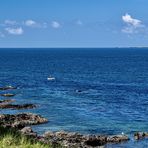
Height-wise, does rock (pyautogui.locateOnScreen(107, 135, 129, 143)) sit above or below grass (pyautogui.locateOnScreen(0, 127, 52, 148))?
below

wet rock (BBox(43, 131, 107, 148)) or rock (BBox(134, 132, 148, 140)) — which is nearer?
wet rock (BBox(43, 131, 107, 148))

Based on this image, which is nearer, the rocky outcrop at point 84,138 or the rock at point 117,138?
the rocky outcrop at point 84,138

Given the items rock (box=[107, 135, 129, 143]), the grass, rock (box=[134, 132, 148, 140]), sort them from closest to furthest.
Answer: the grass
rock (box=[107, 135, 129, 143])
rock (box=[134, 132, 148, 140])

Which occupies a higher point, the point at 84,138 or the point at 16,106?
the point at 84,138

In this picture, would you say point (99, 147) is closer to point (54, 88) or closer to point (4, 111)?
point (4, 111)

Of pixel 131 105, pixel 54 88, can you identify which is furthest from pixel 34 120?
pixel 54 88

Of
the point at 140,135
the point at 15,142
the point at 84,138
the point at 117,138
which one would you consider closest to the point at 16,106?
the point at 84,138

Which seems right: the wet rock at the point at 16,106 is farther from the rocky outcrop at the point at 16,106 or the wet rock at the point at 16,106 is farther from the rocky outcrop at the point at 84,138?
the rocky outcrop at the point at 84,138

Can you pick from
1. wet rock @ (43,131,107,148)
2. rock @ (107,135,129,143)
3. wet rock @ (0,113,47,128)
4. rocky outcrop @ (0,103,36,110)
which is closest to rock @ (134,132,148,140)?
rock @ (107,135,129,143)

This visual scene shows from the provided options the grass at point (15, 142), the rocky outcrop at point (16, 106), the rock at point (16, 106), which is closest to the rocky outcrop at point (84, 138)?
the rocky outcrop at point (16, 106)

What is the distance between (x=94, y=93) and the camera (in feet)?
339

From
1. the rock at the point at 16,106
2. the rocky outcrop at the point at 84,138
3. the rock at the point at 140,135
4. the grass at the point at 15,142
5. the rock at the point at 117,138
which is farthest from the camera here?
the rock at the point at 16,106

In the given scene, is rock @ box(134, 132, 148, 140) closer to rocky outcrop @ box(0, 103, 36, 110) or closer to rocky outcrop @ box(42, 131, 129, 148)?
rocky outcrop @ box(42, 131, 129, 148)

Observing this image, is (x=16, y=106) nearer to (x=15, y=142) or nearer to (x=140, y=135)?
(x=140, y=135)
